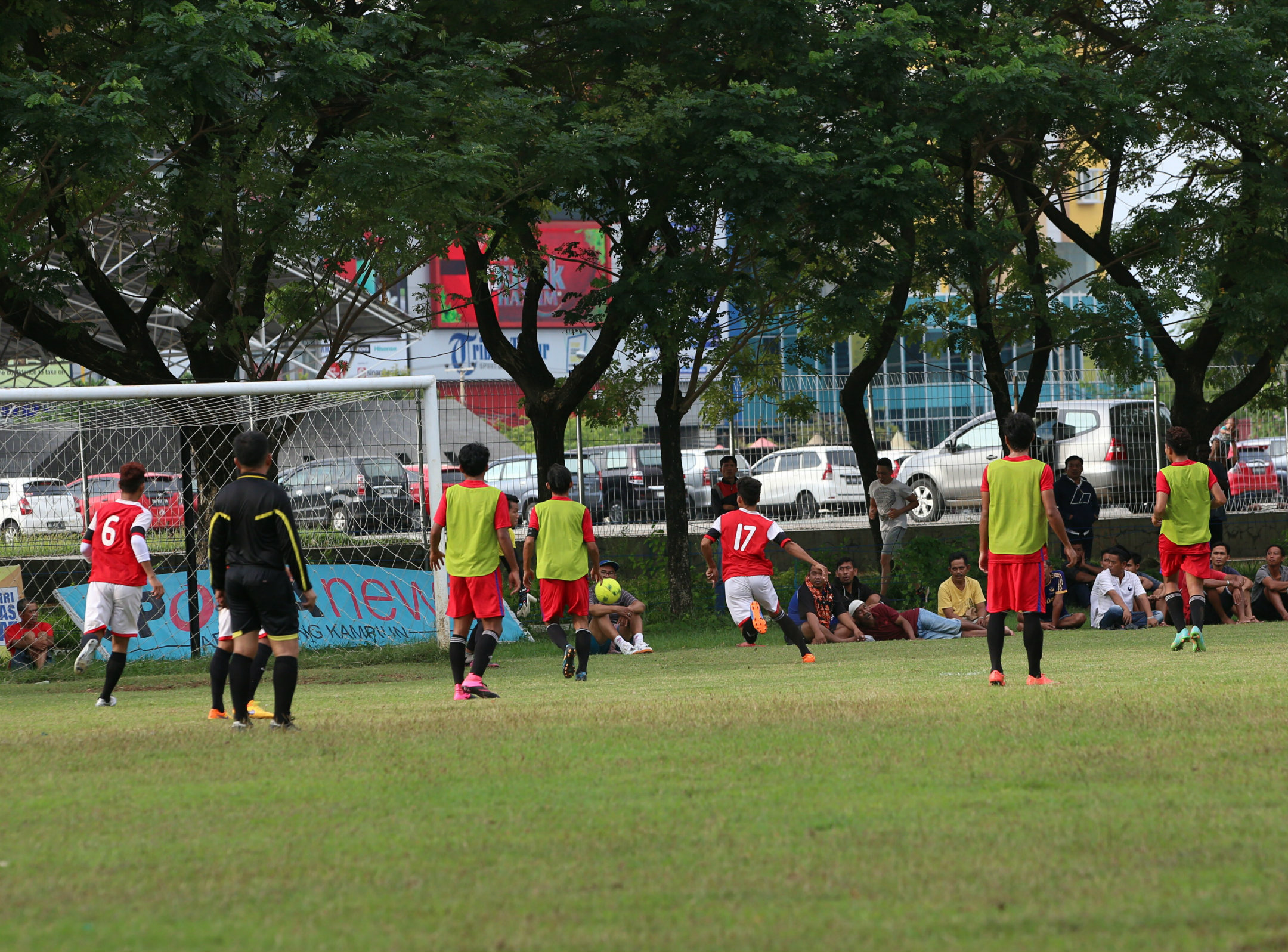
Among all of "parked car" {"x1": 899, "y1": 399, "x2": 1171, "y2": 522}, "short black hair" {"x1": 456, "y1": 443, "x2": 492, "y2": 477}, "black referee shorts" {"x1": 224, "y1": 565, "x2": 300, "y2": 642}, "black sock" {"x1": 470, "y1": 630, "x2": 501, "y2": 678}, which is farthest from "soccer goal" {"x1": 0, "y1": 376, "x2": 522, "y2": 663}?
"parked car" {"x1": 899, "y1": 399, "x2": 1171, "y2": 522}

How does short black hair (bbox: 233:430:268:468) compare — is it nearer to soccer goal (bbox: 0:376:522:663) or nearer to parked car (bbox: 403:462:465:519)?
soccer goal (bbox: 0:376:522:663)

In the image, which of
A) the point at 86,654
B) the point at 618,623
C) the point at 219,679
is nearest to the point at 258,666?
the point at 219,679

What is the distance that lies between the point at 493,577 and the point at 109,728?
2.79m

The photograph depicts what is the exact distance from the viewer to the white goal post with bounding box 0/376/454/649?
14422 mm

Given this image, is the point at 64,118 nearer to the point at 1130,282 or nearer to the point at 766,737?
the point at 766,737

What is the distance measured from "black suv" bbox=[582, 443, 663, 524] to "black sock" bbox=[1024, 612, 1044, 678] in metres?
10.6

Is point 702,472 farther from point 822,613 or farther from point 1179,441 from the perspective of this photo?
point 1179,441

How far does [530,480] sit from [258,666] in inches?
488

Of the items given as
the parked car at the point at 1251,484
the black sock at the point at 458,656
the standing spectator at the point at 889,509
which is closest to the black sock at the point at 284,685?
the black sock at the point at 458,656

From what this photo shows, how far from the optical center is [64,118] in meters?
11.8

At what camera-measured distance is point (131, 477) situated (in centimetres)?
1074

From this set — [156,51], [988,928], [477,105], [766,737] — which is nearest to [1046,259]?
[477,105]

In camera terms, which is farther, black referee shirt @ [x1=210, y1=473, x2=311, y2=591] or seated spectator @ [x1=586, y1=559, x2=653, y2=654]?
seated spectator @ [x1=586, y1=559, x2=653, y2=654]

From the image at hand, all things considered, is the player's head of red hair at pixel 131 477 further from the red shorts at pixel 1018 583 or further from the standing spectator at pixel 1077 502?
the standing spectator at pixel 1077 502
